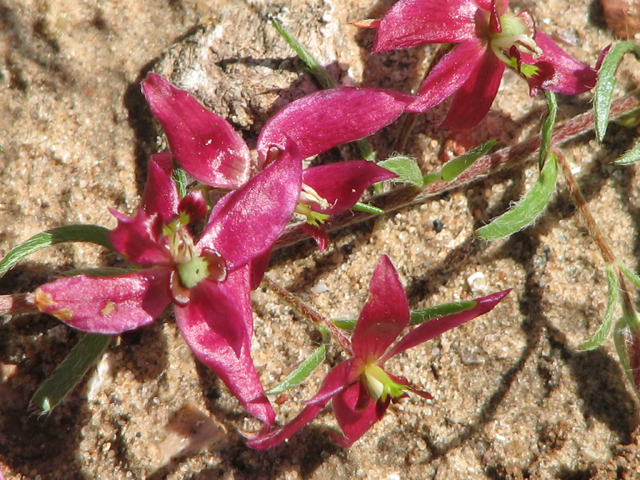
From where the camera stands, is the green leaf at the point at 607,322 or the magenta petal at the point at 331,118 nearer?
the magenta petal at the point at 331,118

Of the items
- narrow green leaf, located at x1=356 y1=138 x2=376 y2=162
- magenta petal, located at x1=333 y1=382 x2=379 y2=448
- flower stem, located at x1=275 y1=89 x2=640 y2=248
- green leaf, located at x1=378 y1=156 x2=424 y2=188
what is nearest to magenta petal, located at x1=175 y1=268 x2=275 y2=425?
magenta petal, located at x1=333 y1=382 x2=379 y2=448

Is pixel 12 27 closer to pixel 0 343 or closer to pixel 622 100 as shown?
pixel 0 343

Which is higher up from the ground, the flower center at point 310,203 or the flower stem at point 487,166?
the flower center at point 310,203

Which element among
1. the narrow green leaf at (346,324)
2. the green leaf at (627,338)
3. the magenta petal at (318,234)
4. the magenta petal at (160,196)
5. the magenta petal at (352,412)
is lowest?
the green leaf at (627,338)

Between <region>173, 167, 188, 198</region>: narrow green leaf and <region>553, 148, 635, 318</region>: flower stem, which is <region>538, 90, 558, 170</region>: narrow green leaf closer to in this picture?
<region>553, 148, 635, 318</region>: flower stem

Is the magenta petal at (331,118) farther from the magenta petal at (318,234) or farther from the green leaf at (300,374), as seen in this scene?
the green leaf at (300,374)

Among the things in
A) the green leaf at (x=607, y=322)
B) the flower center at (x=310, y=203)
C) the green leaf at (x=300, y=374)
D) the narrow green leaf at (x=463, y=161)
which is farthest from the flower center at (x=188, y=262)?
the green leaf at (x=607, y=322)

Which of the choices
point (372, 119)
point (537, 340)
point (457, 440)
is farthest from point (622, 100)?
point (457, 440)
